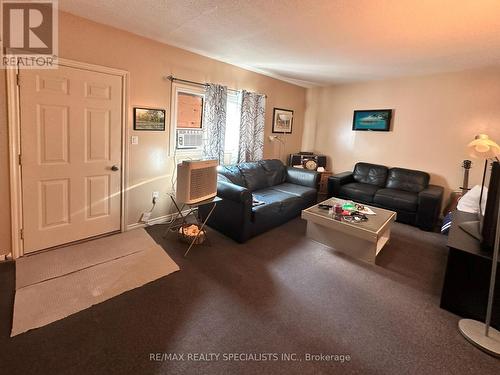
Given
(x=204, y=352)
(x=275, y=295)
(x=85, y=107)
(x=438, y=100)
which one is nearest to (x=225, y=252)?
(x=275, y=295)

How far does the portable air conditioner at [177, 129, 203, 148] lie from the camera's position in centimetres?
Result: 383

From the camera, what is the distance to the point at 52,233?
9.34 feet

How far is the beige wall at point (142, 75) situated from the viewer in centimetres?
265

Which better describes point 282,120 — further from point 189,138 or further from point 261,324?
point 261,324

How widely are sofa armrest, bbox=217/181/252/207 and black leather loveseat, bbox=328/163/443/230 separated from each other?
2.28 m

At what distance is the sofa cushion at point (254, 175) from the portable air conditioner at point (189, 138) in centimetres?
75

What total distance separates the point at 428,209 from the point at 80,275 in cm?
449

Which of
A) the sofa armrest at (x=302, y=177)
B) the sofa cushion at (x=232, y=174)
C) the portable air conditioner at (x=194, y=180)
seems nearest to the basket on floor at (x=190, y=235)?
the portable air conditioner at (x=194, y=180)

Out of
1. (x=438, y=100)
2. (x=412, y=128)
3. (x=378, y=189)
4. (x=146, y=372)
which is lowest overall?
(x=146, y=372)

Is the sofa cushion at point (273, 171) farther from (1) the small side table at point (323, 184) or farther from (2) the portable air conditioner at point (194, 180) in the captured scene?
(2) the portable air conditioner at point (194, 180)

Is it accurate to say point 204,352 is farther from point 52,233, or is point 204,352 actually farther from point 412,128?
point 412,128

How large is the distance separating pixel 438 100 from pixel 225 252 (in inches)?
169

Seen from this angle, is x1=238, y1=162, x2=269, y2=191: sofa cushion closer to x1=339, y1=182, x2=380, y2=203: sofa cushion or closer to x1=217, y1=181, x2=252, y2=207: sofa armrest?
x1=217, y1=181, x2=252, y2=207: sofa armrest

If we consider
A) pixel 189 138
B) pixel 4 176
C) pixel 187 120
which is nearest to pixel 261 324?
pixel 4 176
